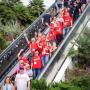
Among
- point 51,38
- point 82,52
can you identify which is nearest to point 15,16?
point 51,38

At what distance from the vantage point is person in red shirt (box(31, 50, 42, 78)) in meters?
17.0

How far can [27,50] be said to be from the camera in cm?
1931

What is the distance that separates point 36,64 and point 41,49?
1.01m

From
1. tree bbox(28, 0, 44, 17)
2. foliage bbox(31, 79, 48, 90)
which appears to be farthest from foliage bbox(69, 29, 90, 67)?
tree bbox(28, 0, 44, 17)

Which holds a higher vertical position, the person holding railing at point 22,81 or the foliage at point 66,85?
the person holding railing at point 22,81

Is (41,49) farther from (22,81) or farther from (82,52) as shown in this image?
(22,81)

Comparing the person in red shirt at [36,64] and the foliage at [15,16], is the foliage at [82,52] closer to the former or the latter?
the person in red shirt at [36,64]

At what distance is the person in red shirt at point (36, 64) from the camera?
17000 millimetres

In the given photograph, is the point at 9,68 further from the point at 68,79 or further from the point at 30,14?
the point at 30,14

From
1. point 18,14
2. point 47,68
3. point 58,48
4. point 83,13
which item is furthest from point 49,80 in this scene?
point 18,14

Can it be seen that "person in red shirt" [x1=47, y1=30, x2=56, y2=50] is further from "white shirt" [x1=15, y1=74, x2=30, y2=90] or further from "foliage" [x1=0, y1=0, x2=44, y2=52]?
"white shirt" [x1=15, y1=74, x2=30, y2=90]

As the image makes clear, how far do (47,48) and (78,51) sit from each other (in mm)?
1645

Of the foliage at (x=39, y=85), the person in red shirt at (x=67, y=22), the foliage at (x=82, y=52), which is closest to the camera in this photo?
the foliage at (x=39, y=85)

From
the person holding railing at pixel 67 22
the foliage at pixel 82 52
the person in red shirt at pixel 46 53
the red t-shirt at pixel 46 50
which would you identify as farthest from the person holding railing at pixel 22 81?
the person holding railing at pixel 67 22
